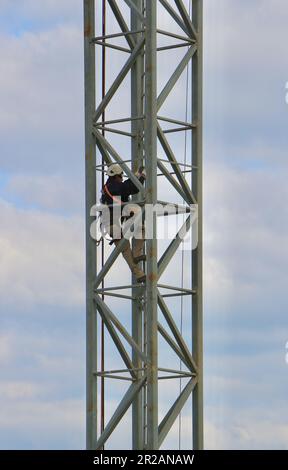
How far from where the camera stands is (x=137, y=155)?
96.2ft

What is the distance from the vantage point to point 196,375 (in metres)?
28.9

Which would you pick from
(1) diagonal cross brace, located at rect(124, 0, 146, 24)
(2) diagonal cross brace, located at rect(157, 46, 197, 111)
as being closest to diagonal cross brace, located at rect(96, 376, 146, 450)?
(2) diagonal cross brace, located at rect(157, 46, 197, 111)

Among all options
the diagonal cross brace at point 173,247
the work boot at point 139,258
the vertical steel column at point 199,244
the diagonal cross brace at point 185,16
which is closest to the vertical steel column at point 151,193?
the diagonal cross brace at point 173,247

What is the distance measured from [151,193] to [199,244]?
1.65m

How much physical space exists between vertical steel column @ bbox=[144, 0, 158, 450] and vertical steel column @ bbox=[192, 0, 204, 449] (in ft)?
4.43

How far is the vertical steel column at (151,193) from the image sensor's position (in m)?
27.6

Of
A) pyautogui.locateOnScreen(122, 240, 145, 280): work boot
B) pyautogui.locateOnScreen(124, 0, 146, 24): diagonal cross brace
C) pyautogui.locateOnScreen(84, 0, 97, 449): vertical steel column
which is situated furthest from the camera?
pyautogui.locateOnScreen(84, 0, 97, 449): vertical steel column

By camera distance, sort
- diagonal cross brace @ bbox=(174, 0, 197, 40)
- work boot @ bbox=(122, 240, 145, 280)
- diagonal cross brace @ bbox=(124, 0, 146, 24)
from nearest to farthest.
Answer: diagonal cross brace @ bbox=(124, 0, 146, 24)
work boot @ bbox=(122, 240, 145, 280)
diagonal cross brace @ bbox=(174, 0, 197, 40)

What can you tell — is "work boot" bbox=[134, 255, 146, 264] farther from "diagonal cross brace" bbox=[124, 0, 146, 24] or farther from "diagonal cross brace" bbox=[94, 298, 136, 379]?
"diagonal cross brace" bbox=[124, 0, 146, 24]

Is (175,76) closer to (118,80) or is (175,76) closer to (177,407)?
(118,80)

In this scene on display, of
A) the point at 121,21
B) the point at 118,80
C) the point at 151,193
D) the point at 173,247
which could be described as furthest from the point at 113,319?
the point at 121,21

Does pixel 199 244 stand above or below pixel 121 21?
below

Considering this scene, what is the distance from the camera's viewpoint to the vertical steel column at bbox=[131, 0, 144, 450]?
29.1 metres
